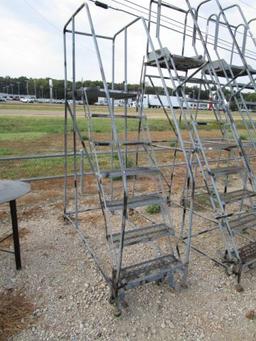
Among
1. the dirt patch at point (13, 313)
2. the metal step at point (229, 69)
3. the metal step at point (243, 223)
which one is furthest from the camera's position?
the metal step at point (229, 69)

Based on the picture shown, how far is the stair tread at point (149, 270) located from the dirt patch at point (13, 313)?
855mm

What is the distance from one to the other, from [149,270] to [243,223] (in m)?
1.39

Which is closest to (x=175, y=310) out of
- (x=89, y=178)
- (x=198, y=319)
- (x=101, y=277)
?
(x=198, y=319)

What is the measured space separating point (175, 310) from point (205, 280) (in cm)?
58

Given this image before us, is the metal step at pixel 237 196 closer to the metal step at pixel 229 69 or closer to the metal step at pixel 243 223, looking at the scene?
the metal step at pixel 243 223

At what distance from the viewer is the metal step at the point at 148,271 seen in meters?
2.46

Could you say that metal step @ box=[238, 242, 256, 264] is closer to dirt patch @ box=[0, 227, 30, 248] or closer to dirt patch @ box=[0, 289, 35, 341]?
dirt patch @ box=[0, 289, 35, 341]

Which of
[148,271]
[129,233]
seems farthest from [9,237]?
[148,271]

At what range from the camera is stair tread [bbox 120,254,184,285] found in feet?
8.16

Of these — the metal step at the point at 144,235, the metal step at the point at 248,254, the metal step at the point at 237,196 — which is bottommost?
the metal step at the point at 248,254

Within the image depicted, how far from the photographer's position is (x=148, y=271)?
259cm

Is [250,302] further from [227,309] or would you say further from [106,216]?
[106,216]

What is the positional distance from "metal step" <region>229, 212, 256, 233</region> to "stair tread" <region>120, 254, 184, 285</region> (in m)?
0.88

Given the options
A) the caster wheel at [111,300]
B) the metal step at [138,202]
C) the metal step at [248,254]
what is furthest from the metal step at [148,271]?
the metal step at [248,254]
